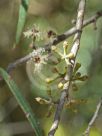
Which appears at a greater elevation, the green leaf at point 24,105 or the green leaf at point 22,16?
the green leaf at point 22,16

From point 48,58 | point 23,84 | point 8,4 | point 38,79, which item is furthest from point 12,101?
point 48,58

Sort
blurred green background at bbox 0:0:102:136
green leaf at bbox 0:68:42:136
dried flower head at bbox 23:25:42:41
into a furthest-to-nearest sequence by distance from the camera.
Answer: blurred green background at bbox 0:0:102:136
dried flower head at bbox 23:25:42:41
green leaf at bbox 0:68:42:136

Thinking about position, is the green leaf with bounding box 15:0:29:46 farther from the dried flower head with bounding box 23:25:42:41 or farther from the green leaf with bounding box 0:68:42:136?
the green leaf with bounding box 0:68:42:136

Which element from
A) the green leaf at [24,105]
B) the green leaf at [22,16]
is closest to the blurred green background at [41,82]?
the green leaf at [22,16]

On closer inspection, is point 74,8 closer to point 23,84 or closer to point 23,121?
point 23,84

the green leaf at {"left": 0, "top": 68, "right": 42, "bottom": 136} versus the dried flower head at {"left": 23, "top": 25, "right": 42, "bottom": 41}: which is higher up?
Result: the dried flower head at {"left": 23, "top": 25, "right": 42, "bottom": 41}

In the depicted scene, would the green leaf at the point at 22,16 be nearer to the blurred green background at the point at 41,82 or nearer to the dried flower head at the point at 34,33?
the dried flower head at the point at 34,33

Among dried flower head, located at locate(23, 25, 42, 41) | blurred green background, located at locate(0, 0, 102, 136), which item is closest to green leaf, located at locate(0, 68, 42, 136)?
dried flower head, located at locate(23, 25, 42, 41)

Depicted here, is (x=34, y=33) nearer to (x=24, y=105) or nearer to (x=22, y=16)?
(x=22, y=16)

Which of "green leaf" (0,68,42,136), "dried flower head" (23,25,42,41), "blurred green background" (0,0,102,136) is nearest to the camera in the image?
"green leaf" (0,68,42,136)
